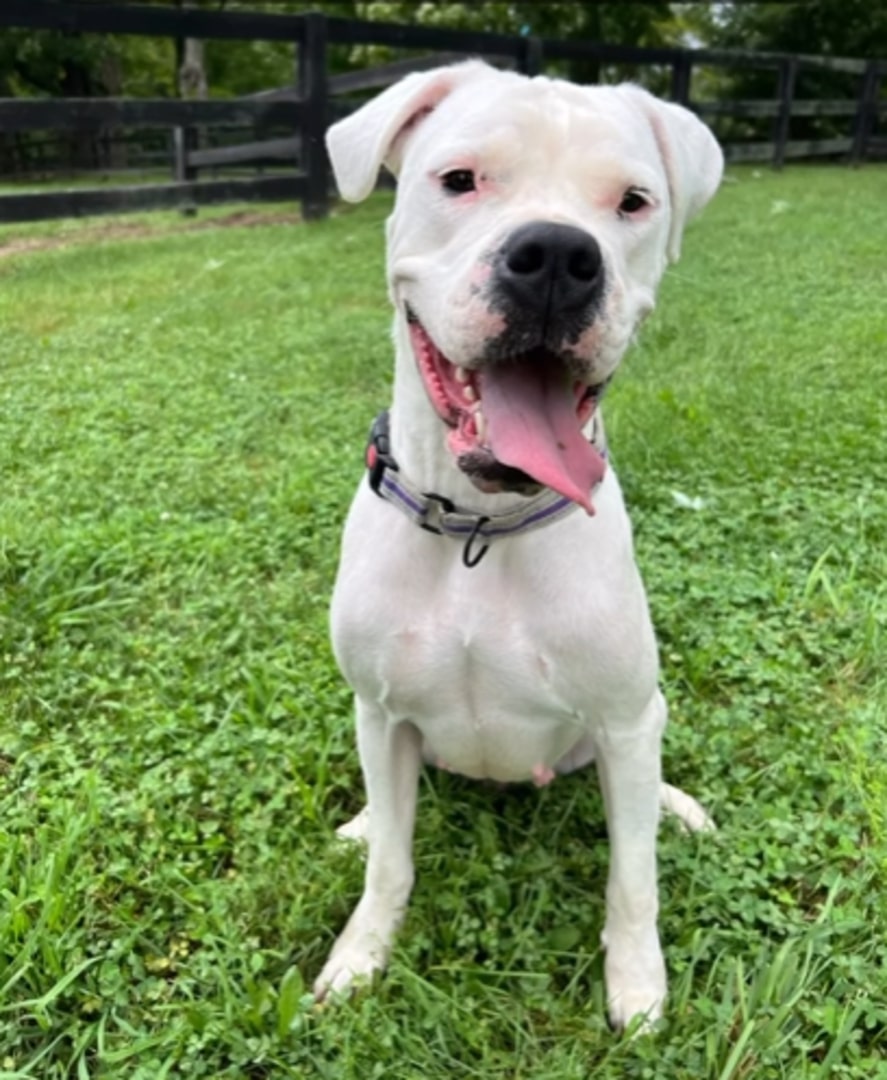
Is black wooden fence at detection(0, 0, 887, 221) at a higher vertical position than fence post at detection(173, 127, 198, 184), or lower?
higher

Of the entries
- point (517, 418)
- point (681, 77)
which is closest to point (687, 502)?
point (517, 418)

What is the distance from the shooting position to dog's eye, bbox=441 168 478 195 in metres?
1.70

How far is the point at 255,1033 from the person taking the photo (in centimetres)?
180

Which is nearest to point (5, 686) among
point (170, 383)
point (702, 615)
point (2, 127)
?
point (702, 615)

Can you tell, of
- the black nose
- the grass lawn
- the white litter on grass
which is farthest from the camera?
the white litter on grass

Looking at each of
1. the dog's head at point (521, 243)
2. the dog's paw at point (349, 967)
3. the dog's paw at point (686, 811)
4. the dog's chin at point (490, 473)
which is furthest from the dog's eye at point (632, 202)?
the dog's paw at point (349, 967)

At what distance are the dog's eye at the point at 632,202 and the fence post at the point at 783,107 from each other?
1572 cm

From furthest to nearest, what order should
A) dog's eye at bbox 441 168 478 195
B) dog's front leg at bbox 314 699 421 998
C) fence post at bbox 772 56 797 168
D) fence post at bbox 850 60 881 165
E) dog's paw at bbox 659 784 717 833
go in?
fence post at bbox 850 60 881 165 < fence post at bbox 772 56 797 168 < dog's paw at bbox 659 784 717 833 < dog's front leg at bbox 314 699 421 998 < dog's eye at bbox 441 168 478 195

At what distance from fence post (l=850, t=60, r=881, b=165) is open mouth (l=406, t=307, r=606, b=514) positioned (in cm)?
1793

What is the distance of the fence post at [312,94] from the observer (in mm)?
9922

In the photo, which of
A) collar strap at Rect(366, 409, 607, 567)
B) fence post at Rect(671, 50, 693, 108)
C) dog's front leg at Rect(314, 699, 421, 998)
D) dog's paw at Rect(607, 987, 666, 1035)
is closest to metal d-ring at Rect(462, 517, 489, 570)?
collar strap at Rect(366, 409, 607, 567)

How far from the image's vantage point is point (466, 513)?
6.08ft

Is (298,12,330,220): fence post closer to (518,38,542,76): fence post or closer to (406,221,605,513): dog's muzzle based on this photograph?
(518,38,542,76): fence post

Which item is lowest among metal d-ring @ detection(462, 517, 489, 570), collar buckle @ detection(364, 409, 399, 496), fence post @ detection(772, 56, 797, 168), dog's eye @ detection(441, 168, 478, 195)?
fence post @ detection(772, 56, 797, 168)
